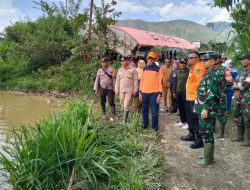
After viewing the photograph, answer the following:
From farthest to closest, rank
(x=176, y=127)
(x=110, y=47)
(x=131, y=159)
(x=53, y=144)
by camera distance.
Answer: (x=110, y=47)
(x=176, y=127)
(x=131, y=159)
(x=53, y=144)

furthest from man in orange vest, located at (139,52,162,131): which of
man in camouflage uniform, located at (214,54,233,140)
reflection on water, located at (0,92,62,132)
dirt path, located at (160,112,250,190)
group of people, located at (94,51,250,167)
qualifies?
reflection on water, located at (0,92,62,132)

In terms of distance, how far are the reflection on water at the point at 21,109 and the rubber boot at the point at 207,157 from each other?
4.67 meters

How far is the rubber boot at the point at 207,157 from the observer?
208 inches

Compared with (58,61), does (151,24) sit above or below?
above

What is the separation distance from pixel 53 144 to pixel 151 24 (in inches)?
7302

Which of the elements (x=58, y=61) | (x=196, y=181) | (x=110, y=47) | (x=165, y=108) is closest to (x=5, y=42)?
(x=58, y=61)

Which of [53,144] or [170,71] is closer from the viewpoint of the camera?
[53,144]

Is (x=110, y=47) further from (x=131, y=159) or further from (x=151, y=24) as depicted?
(x=151, y=24)

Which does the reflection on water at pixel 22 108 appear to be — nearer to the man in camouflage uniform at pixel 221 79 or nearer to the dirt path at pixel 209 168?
the dirt path at pixel 209 168

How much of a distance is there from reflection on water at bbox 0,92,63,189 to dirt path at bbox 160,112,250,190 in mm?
3931

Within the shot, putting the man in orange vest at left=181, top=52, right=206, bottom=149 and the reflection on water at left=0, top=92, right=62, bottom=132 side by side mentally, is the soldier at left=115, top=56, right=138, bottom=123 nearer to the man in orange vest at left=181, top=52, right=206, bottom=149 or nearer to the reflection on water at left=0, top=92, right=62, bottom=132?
the man in orange vest at left=181, top=52, right=206, bottom=149

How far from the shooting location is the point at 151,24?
185 metres

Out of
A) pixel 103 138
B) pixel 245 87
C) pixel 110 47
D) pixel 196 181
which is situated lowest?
pixel 196 181

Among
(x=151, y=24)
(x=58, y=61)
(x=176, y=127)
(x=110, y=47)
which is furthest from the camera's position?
(x=151, y=24)
